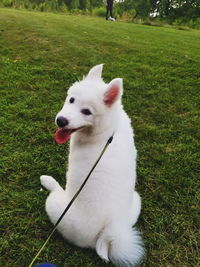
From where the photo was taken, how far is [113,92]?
1928 millimetres

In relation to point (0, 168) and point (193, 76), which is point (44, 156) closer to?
point (0, 168)

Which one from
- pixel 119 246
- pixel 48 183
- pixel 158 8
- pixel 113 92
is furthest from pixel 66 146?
pixel 158 8

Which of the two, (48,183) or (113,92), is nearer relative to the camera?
(113,92)

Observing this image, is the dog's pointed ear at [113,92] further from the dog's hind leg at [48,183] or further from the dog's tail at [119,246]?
the dog's hind leg at [48,183]

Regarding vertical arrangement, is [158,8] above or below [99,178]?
Answer: above

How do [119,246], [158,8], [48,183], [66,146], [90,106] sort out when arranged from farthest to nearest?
[158,8]
[66,146]
[48,183]
[90,106]
[119,246]

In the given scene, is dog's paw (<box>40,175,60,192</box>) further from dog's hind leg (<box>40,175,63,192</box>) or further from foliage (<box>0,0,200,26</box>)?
foliage (<box>0,0,200,26</box>)

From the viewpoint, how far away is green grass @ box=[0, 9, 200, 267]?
2.21 meters

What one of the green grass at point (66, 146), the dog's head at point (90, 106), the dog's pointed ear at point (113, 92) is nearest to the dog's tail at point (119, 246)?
the green grass at point (66, 146)

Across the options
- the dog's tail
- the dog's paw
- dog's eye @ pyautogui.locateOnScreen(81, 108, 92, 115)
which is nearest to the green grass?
the dog's paw

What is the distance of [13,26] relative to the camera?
326 inches

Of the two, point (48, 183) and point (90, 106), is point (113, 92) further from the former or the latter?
point (48, 183)

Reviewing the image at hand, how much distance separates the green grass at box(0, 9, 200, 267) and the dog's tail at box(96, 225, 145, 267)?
29 cm

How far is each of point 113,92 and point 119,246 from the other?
1.15 metres
